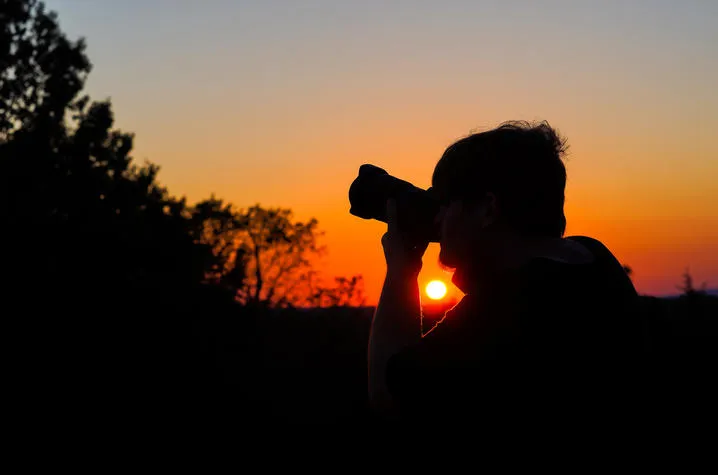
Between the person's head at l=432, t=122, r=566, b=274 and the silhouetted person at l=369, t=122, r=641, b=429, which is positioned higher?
the person's head at l=432, t=122, r=566, b=274

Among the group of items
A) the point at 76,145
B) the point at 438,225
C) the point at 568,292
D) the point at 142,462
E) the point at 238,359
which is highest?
the point at 76,145

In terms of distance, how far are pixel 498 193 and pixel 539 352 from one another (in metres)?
0.38

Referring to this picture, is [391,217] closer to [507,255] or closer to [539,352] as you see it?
[507,255]

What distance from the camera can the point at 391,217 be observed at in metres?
2.01

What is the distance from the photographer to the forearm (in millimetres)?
1622

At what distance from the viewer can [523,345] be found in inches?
56.4

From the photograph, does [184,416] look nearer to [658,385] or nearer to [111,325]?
[111,325]

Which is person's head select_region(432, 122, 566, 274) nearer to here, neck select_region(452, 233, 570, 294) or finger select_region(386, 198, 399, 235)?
neck select_region(452, 233, 570, 294)

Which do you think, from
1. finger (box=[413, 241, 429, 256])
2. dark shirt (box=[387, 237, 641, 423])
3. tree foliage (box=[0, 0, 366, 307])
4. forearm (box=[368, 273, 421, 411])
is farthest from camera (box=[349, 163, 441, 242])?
tree foliage (box=[0, 0, 366, 307])

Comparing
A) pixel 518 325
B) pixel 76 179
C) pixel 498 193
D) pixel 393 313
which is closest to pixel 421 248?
pixel 393 313

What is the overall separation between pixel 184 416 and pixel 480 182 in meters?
9.27

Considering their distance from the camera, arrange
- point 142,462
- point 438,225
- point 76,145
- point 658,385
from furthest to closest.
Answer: point 76,145 → point 142,462 → point 438,225 → point 658,385

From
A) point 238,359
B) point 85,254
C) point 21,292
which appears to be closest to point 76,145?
point 85,254

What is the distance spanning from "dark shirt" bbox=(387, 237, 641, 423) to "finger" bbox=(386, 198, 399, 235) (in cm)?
53
